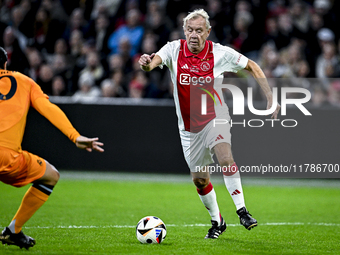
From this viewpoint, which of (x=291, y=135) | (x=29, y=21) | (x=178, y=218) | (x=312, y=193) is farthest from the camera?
(x=29, y=21)

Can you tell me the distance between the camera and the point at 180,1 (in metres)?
13.2

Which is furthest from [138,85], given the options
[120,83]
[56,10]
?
[56,10]

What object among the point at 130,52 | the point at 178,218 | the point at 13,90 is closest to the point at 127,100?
the point at 130,52

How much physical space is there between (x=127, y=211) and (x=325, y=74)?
633 cm

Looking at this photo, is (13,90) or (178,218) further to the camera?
(178,218)

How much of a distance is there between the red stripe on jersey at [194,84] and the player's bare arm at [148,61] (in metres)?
0.34

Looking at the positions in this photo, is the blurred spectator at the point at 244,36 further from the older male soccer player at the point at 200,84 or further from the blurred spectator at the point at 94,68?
the older male soccer player at the point at 200,84

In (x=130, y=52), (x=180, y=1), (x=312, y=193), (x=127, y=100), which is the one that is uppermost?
(x=180, y=1)

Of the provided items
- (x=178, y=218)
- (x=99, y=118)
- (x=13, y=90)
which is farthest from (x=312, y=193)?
(x=13, y=90)

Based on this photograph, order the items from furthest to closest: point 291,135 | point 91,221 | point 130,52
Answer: point 130,52, point 291,135, point 91,221

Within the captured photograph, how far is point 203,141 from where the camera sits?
234 inches

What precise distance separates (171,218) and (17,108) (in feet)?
11.3

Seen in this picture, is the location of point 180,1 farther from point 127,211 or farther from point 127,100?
point 127,211

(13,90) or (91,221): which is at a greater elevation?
(13,90)
